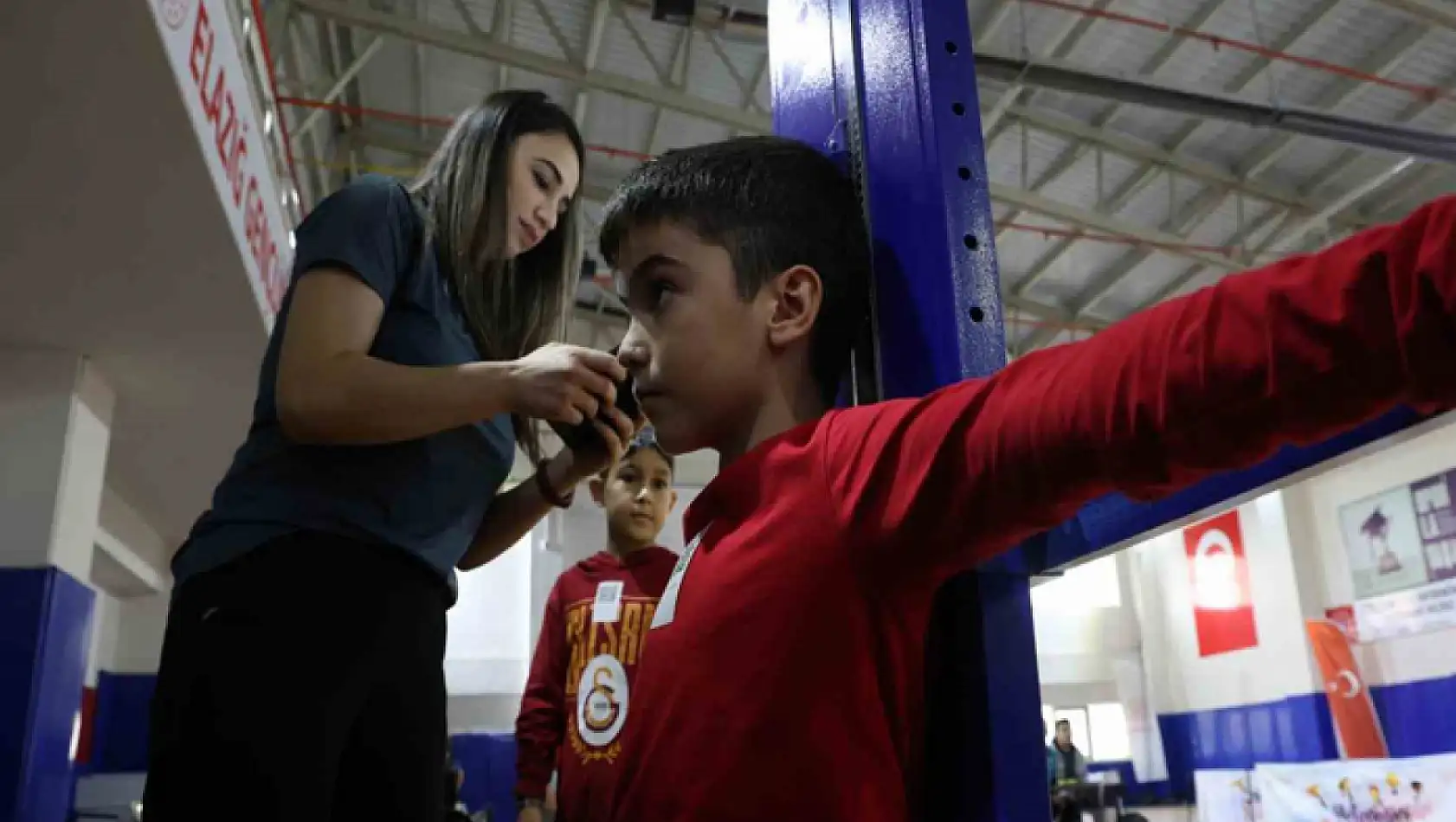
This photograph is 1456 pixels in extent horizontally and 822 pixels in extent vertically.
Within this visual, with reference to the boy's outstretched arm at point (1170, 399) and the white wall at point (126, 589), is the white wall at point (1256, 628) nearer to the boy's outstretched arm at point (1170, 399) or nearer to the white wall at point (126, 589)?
the white wall at point (126, 589)

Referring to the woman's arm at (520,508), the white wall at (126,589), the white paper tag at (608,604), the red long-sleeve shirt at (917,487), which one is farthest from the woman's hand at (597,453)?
Answer: the white wall at (126,589)

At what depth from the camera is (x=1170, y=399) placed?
1.57 ft

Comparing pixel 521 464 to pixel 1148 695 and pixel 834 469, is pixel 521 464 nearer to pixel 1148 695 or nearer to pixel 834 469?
pixel 1148 695

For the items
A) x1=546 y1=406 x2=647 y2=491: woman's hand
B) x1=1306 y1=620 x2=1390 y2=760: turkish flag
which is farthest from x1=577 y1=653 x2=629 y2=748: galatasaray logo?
x1=1306 y1=620 x2=1390 y2=760: turkish flag

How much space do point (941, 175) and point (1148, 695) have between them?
10.4 meters

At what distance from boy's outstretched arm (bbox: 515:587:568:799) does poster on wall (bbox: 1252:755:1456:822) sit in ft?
13.3

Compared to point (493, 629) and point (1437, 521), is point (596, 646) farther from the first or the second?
point (493, 629)

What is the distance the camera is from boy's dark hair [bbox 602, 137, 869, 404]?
881mm

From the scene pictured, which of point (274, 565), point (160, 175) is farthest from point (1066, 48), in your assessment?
point (274, 565)

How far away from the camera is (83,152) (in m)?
3.03

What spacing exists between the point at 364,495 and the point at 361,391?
124mm

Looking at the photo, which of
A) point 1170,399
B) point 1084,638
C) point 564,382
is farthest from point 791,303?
point 1084,638

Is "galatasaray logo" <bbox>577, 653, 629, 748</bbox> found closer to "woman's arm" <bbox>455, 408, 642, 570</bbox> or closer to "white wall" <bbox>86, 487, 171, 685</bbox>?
"woman's arm" <bbox>455, 408, 642, 570</bbox>

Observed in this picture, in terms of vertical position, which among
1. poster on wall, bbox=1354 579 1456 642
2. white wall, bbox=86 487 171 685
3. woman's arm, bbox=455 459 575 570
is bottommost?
woman's arm, bbox=455 459 575 570
